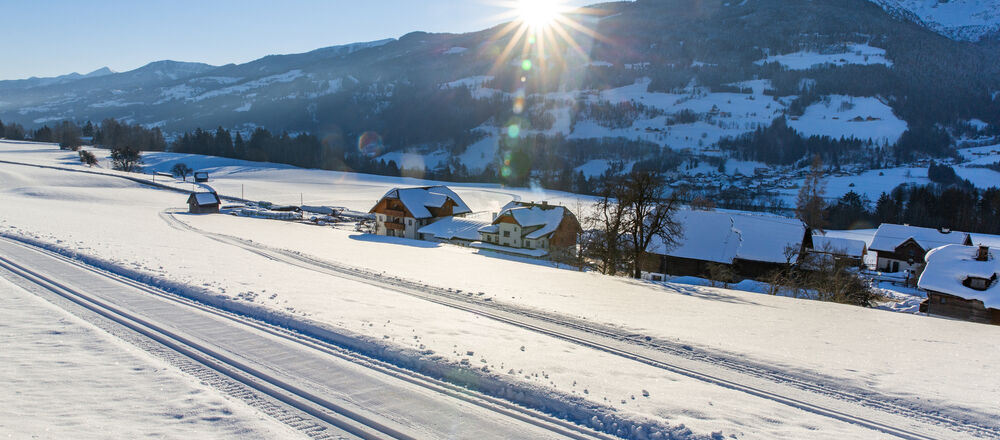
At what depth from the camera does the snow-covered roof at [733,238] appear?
36312 mm

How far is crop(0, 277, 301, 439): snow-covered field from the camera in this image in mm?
6430

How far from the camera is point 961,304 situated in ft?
86.4

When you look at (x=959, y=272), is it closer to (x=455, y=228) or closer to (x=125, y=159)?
(x=455, y=228)

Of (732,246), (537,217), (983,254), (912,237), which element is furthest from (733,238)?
(912,237)

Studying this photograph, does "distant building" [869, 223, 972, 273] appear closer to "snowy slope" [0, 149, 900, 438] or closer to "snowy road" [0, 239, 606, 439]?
"snowy slope" [0, 149, 900, 438]

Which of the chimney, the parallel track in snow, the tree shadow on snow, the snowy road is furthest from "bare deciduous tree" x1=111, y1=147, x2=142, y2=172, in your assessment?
the chimney

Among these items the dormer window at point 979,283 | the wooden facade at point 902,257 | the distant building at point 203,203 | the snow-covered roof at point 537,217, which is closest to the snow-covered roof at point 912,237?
the wooden facade at point 902,257

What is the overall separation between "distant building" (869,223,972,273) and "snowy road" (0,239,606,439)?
2270 inches

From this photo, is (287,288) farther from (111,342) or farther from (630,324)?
(630,324)

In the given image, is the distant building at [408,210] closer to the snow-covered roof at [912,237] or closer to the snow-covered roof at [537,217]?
the snow-covered roof at [537,217]

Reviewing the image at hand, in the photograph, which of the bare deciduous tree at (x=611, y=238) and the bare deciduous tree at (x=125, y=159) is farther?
the bare deciduous tree at (x=125, y=159)

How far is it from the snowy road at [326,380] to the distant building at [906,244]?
57657 mm

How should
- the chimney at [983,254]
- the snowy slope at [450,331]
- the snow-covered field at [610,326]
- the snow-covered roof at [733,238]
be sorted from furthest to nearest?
the snow-covered roof at [733,238] → the chimney at [983,254] → the snow-covered field at [610,326] → the snowy slope at [450,331]

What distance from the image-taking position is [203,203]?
59.2 meters
